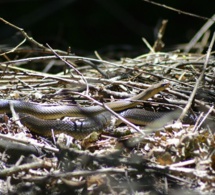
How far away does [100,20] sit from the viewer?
1149 centimetres

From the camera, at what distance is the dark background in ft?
35.0

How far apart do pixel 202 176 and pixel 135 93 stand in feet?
5.83

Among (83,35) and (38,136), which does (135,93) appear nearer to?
(38,136)

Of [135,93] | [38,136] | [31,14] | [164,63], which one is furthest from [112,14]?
[38,136]

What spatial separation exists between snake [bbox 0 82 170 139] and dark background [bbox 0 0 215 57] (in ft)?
19.3

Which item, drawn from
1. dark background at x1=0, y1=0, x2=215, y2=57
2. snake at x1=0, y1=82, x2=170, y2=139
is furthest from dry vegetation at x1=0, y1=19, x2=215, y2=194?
dark background at x1=0, y1=0, x2=215, y2=57

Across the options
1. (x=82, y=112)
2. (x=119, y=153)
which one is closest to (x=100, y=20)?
(x=82, y=112)

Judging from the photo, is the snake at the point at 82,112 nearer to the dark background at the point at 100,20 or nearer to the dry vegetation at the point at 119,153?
the dry vegetation at the point at 119,153

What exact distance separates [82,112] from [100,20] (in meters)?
7.14

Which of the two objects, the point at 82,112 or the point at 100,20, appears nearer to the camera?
the point at 82,112

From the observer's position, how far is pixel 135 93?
16.5 feet

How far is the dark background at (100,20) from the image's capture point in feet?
35.0

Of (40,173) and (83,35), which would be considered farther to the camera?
(83,35)

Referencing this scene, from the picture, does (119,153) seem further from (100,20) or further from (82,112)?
(100,20)
